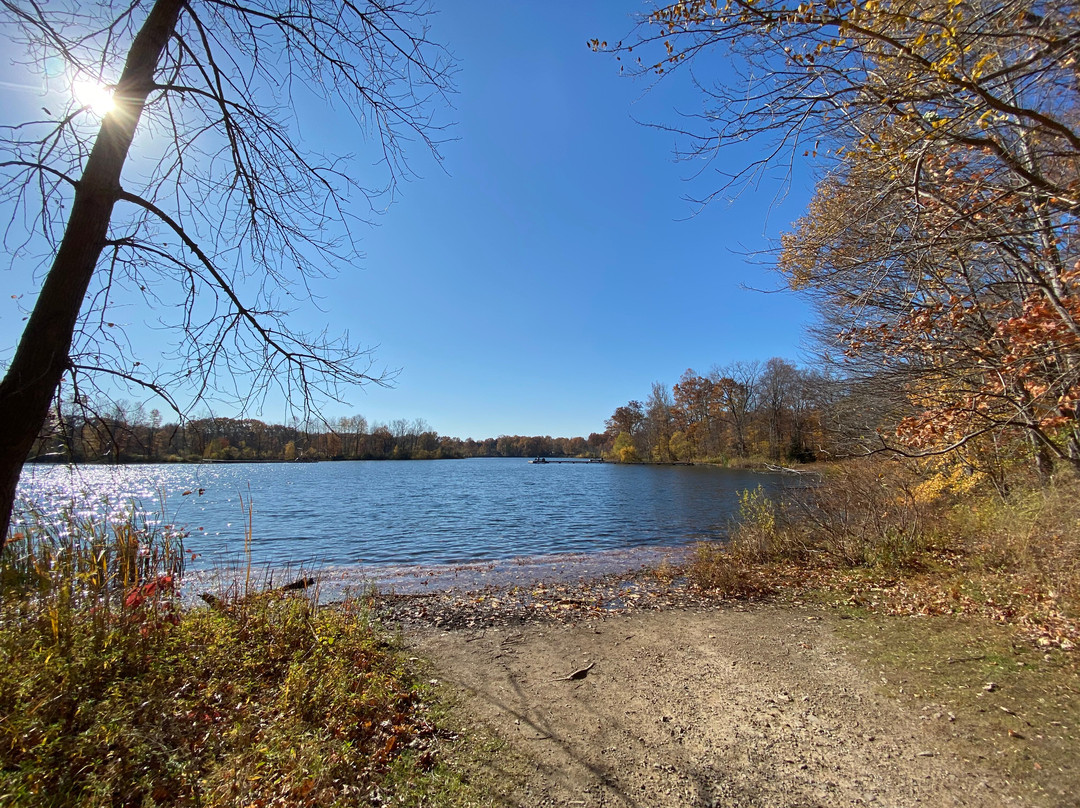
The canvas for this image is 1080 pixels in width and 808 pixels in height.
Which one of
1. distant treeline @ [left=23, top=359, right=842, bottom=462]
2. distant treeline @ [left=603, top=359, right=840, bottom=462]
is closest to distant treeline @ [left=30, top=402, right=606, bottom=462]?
distant treeline @ [left=23, top=359, right=842, bottom=462]

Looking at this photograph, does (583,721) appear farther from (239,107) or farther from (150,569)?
(150,569)

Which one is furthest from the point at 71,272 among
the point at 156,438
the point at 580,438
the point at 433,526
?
the point at 580,438

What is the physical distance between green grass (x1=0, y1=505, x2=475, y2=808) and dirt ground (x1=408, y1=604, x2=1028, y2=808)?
864mm

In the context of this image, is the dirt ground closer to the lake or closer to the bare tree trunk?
the bare tree trunk

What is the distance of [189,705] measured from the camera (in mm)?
3633

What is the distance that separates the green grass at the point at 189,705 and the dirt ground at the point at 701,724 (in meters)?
0.86

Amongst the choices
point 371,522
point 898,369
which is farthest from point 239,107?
point 371,522

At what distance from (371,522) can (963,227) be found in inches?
923

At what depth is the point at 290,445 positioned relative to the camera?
11.9ft

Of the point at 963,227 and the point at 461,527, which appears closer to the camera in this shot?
the point at 963,227

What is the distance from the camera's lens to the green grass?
110 inches

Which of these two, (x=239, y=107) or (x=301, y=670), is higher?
(x=239, y=107)

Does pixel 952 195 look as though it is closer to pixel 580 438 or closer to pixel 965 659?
pixel 965 659

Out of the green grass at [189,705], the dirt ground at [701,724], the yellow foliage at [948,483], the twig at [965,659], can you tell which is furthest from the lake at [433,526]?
the twig at [965,659]
